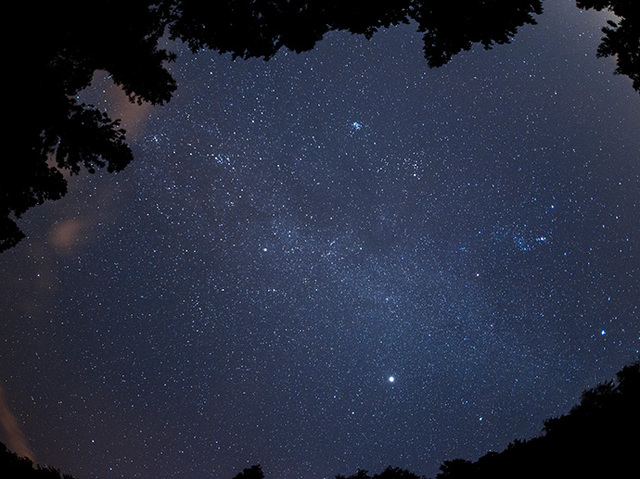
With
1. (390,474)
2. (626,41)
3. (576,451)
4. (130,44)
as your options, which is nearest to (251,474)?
(390,474)

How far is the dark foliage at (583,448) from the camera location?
210cm

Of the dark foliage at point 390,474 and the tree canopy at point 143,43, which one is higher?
the tree canopy at point 143,43

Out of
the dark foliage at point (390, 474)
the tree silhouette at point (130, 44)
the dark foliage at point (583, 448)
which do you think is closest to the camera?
the dark foliage at point (583, 448)

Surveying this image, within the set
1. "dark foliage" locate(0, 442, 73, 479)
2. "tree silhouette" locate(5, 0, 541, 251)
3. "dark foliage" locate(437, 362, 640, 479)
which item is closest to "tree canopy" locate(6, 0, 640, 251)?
"tree silhouette" locate(5, 0, 541, 251)

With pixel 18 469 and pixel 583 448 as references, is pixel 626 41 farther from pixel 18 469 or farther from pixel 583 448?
pixel 18 469

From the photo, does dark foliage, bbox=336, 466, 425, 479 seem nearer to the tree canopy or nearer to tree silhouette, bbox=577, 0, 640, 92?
the tree canopy

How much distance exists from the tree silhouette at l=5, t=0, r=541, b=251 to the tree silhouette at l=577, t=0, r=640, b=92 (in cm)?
108

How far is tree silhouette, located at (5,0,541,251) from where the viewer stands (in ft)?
15.6

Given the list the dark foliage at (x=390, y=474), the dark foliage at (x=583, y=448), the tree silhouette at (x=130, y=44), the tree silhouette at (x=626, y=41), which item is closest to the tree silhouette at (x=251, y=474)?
the dark foliage at (x=390, y=474)

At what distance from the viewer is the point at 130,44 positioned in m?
5.43

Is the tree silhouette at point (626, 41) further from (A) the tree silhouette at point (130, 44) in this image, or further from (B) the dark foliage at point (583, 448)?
(B) the dark foliage at point (583, 448)

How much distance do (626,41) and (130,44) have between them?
22.1ft

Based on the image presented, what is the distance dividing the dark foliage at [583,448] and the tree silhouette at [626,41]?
467 cm

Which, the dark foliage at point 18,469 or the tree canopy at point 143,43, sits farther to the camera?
the tree canopy at point 143,43
